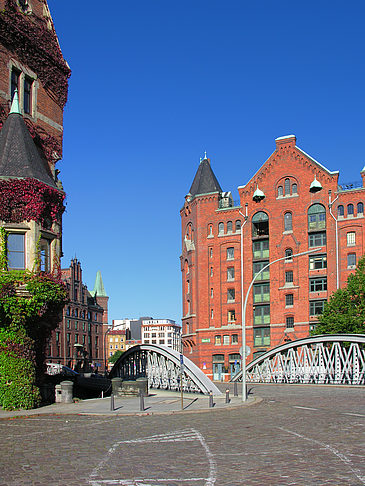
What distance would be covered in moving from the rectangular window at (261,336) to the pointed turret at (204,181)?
1679cm

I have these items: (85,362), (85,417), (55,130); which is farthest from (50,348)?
(85,417)

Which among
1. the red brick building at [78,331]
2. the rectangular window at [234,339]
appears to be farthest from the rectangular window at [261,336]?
the red brick building at [78,331]

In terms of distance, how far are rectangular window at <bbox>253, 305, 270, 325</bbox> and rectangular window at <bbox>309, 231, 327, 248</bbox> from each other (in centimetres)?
812

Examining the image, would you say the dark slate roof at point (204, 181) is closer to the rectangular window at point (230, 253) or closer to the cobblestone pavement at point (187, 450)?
the rectangular window at point (230, 253)

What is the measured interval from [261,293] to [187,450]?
5127 cm

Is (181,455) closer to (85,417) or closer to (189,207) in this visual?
(85,417)

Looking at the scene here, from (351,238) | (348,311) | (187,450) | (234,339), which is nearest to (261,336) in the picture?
(234,339)

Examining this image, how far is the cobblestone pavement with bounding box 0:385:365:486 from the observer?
32.0 ft

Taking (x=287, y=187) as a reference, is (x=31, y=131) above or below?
below

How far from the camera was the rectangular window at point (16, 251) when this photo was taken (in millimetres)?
24062

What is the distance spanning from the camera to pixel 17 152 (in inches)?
985

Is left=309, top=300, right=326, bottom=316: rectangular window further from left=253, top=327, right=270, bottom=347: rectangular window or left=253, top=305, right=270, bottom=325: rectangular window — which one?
left=253, top=327, right=270, bottom=347: rectangular window

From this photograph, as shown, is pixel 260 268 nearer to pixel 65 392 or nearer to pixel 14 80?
pixel 65 392

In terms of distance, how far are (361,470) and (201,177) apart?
61.2 m
